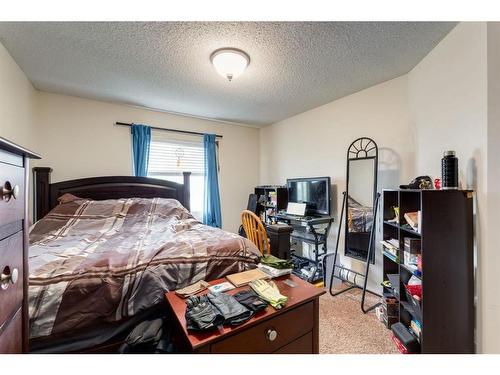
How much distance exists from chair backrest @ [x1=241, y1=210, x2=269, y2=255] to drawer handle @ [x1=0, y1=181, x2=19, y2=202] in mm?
1495

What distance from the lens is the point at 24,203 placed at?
72 cm

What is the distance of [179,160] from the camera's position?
3.32m

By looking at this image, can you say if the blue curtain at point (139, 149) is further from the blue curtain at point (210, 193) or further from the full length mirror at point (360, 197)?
the full length mirror at point (360, 197)

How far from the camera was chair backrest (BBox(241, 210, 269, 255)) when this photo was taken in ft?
6.07

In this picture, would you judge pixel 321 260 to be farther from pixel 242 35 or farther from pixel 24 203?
pixel 24 203

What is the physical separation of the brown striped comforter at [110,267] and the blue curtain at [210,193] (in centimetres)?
136

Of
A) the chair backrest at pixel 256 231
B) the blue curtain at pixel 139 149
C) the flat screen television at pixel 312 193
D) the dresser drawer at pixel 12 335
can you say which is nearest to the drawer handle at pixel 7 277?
the dresser drawer at pixel 12 335

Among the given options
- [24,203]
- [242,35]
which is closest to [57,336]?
[24,203]

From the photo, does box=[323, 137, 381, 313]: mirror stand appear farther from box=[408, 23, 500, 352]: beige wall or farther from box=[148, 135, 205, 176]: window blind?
box=[148, 135, 205, 176]: window blind

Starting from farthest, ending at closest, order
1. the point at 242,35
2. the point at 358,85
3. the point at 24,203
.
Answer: the point at 358,85 < the point at 242,35 < the point at 24,203

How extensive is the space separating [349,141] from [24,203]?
110 inches

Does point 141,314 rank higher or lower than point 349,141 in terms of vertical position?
lower

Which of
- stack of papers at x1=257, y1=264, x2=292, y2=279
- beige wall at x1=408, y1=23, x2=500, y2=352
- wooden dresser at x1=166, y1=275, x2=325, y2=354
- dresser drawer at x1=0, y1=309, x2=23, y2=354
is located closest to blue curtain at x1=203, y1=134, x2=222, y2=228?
stack of papers at x1=257, y1=264, x2=292, y2=279

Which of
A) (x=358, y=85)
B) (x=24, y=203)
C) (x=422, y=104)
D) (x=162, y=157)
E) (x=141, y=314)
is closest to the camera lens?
(x=24, y=203)
